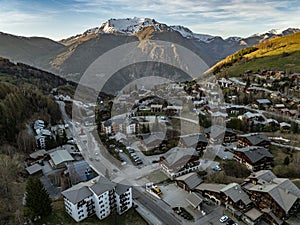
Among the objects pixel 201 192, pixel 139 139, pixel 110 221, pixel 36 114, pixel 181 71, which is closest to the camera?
pixel 110 221

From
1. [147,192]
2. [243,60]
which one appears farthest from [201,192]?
[243,60]

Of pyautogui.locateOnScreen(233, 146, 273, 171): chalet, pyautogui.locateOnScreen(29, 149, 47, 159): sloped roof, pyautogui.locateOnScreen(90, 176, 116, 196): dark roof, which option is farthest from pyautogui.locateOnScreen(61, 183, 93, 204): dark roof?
pyautogui.locateOnScreen(233, 146, 273, 171): chalet

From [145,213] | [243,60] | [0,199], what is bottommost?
[145,213]

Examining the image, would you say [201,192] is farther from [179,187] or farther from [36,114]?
[36,114]

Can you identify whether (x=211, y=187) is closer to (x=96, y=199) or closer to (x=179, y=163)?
(x=179, y=163)

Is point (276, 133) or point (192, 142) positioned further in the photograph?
point (276, 133)

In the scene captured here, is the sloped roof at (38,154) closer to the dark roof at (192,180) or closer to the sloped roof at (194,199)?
the dark roof at (192,180)

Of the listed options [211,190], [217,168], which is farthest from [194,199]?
[217,168]
